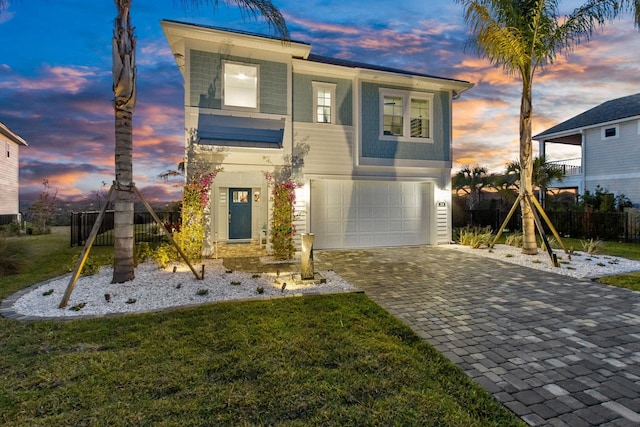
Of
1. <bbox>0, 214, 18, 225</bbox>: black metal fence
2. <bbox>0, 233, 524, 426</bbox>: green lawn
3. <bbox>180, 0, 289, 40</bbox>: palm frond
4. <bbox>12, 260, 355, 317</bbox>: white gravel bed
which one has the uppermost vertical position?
<bbox>180, 0, 289, 40</bbox>: palm frond

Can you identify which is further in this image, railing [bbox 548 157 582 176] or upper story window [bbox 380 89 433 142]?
railing [bbox 548 157 582 176]

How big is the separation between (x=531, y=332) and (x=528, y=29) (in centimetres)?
874

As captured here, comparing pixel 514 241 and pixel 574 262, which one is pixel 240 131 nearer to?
pixel 574 262

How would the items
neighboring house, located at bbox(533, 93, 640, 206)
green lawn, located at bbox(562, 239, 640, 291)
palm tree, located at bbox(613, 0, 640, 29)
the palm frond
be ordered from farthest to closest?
neighboring house, located at bbox(533, 93, 640, 206) → palm tree, located at bbox(613, 0, 640, 29) → the palm frond → green lawn, located at bbox(562, 239, 640, 291)

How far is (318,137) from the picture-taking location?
34.1 ft

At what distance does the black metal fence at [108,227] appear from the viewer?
11.4 metres

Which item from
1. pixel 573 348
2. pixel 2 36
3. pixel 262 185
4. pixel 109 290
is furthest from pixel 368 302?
pixel 2 36

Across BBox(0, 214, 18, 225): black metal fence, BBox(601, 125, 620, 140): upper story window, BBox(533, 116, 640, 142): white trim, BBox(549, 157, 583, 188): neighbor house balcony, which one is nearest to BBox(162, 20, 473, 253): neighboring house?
BBox(533, 116, 640, 142): white trim

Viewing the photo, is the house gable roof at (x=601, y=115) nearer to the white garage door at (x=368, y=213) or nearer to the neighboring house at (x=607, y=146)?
the neighboring house at (x=607, y=146)

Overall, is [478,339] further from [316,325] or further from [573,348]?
[316,325]

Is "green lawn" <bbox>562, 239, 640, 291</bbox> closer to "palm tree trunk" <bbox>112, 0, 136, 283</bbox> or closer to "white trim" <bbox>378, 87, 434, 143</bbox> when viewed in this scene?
"white trim" <bbox>378, 87, 434, 143</bbox>

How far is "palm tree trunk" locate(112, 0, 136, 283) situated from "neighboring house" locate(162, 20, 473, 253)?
2921 millimetres

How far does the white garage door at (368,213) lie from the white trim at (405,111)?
64.7 inches

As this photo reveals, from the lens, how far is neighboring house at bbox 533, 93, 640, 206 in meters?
16.8
